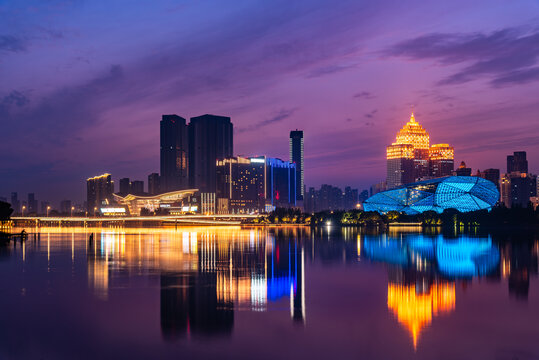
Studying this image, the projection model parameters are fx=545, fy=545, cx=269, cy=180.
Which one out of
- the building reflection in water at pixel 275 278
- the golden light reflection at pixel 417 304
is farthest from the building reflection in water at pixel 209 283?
the golden light reflection at pixel 417 304

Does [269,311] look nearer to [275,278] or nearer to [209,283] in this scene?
[209,283]

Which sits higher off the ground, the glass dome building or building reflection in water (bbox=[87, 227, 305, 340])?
the glass dome building

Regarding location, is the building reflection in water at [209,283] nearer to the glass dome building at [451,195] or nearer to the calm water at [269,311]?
the calm water at [269,311]

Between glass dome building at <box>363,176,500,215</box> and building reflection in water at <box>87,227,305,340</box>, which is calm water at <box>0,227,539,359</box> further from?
glass dome building at <box>363,176,500,215</box>

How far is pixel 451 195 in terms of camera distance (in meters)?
162

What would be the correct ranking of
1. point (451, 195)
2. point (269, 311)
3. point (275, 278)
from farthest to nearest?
point (451, 195) → point (275, 278) → point (269, 311)

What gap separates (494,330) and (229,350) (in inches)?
417

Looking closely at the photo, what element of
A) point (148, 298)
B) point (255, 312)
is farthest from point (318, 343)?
point (148, 298)

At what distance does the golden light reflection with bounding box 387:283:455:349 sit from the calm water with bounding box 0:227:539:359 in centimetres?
7

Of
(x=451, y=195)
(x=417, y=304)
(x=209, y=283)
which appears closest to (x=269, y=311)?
Answer: (x=417, y=304)

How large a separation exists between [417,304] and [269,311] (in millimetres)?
7292

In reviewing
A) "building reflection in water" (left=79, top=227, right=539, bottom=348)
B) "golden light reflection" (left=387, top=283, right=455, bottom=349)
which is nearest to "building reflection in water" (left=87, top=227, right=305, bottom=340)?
"building reflection in water" (left=79, top=227, right=539, bottom=348)

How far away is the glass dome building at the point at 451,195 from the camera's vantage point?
16000 centimetres

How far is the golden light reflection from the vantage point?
72.3 feet
